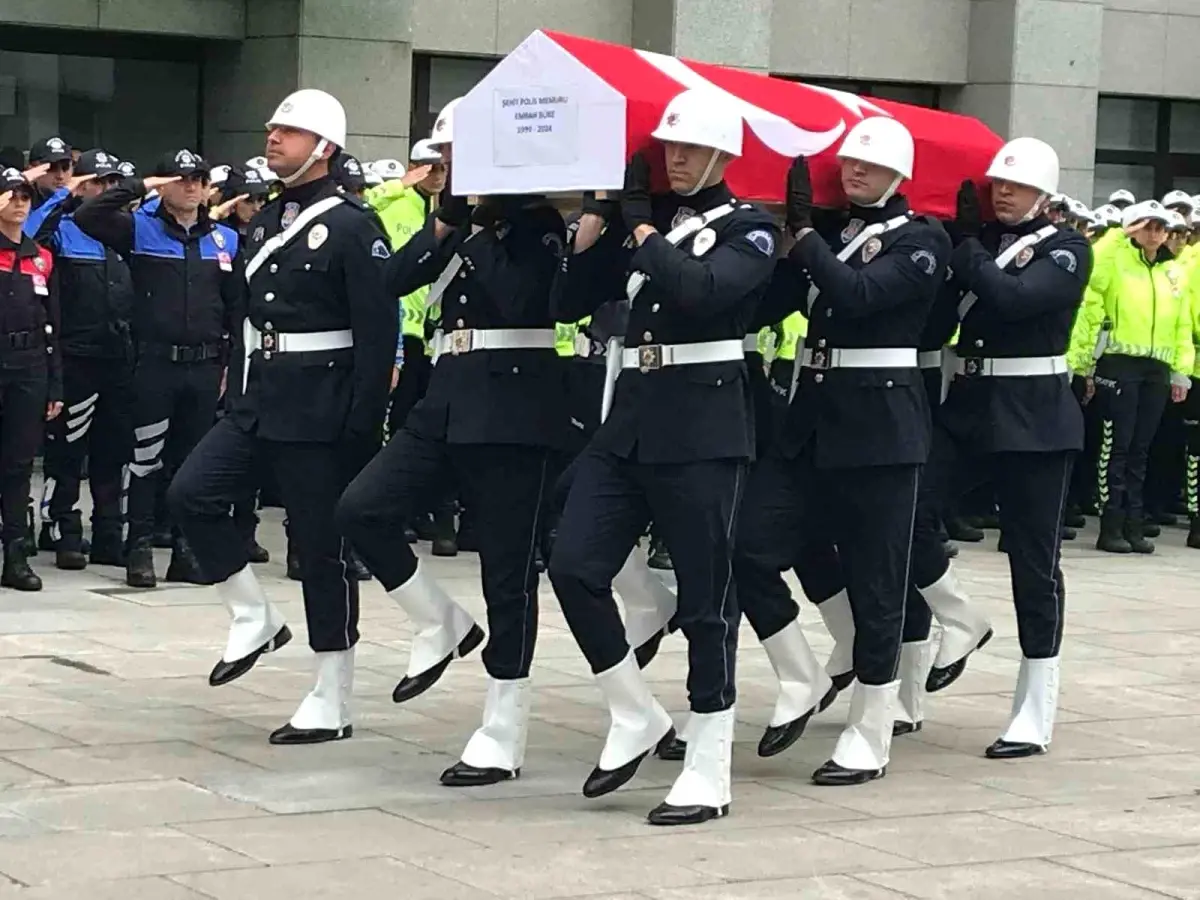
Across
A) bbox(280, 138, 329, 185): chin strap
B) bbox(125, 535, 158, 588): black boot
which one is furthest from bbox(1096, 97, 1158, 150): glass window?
bbox(280, 138, 329, 185): chin strap

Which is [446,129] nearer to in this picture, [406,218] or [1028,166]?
[1028,166]

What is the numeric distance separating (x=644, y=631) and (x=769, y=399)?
0.95 metres

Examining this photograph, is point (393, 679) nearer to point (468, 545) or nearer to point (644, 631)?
point (644, 631)

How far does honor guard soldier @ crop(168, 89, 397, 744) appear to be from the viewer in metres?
8.07

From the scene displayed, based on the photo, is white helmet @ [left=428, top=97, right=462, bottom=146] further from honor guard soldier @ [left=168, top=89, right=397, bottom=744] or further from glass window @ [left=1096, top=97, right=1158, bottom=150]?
glass window @ [left=1096, top=97, right=1158, bottom=150]

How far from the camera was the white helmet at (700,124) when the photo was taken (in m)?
7.18

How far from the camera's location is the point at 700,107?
7184 millimetres

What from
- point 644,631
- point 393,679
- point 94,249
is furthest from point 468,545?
point 644,631

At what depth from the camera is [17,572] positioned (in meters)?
11.4

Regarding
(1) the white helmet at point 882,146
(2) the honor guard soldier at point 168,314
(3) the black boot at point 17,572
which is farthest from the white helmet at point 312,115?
(3) the black boot at point 17,572

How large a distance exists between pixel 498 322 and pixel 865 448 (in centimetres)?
126

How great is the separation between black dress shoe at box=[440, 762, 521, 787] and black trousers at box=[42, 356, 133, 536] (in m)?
4.89

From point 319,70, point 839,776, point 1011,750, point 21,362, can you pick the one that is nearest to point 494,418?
point 839,776

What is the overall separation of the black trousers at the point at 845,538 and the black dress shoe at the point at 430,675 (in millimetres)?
935
